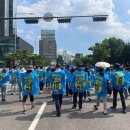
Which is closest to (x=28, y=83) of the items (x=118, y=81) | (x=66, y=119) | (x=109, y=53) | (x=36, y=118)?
(x=36, y=118)

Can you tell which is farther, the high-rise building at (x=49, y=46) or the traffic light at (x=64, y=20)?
the high-rise building at (x=49, y=46)

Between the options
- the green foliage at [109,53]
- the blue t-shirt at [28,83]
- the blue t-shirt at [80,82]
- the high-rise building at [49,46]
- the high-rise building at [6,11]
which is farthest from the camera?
the high-rise building at [49,46]

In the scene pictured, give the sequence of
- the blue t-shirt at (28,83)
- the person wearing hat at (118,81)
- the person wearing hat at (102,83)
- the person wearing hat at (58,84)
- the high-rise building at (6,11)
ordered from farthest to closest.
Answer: the high-rise building at (6,11) → the person wearing hat at (118,81) → the blue t-shirt at (28,83) → the person wearing hat at (102,83) → the person wearing hat at (58,84)

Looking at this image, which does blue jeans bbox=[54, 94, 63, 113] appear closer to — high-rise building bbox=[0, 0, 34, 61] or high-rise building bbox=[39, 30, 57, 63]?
high-rise building bbox=[0, 0, 34, 61]

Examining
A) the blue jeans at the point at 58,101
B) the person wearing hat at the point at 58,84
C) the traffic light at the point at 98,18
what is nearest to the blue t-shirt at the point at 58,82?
the person wearing hat at the point at 58,84

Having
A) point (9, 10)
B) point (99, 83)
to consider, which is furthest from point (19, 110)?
point (9, 10)

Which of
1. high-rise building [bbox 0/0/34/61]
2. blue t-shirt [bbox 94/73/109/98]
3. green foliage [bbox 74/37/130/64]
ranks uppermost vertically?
high-rise building [bbox 0/0/34/61]

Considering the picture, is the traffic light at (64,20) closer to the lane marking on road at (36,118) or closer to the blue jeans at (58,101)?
the lane marking on road at (36,118)

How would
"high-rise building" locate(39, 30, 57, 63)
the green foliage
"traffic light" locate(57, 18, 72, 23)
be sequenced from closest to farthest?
"traffic light" locate(57, 18, 72, 23) → the green foliage → "high-rise building" locate(39, 30, 57, 63)

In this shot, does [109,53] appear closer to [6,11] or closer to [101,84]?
[6,11]

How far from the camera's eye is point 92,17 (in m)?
26.3

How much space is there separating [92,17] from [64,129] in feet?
55.1

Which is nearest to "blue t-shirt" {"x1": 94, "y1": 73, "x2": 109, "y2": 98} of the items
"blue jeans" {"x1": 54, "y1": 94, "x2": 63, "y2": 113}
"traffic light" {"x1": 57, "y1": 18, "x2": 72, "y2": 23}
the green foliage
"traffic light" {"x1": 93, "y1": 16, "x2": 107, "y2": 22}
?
"blue jeans" {"x1": 54, "y1": 94, "x2": 63, "y2": 113}

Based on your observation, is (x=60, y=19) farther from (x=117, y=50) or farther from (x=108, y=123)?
(x=117, y=50)
